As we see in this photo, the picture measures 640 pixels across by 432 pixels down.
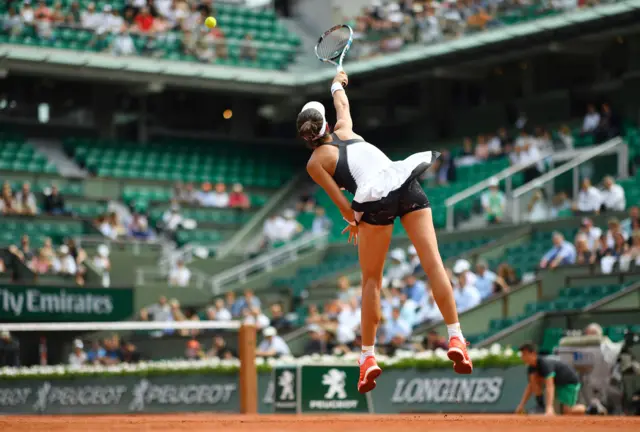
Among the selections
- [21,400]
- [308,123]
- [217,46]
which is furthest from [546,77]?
[308,123]

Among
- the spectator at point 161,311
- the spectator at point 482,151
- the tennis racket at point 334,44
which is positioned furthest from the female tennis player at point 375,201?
the spectator at point 482,151

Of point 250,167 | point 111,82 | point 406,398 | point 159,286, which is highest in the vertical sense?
point 111,82

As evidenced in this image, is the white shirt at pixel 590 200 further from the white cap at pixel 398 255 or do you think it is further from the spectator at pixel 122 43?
the spectator at pixel 122 43

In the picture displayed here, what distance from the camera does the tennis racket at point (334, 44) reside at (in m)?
10.6

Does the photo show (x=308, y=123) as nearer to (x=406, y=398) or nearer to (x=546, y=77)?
(x=406, y=398)

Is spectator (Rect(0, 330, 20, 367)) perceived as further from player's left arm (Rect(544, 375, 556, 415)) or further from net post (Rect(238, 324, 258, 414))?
player's left arm (Rect(544, 375, 556, 415))

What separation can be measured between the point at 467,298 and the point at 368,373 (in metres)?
10.9

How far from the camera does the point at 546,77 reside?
2991 centimetres

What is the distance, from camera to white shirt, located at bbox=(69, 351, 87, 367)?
61.9 feet

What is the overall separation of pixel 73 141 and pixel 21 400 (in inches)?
672

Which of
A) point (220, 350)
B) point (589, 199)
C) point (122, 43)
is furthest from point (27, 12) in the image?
point (589, 199)

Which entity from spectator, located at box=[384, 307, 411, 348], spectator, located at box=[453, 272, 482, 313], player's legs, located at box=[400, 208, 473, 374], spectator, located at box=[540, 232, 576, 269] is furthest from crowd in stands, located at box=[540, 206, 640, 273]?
player's legs, located at box=[400, 208, 473, 374]

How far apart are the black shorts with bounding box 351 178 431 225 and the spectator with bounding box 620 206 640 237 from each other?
10524 millimetres

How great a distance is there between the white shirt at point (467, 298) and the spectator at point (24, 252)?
25.7 ft
